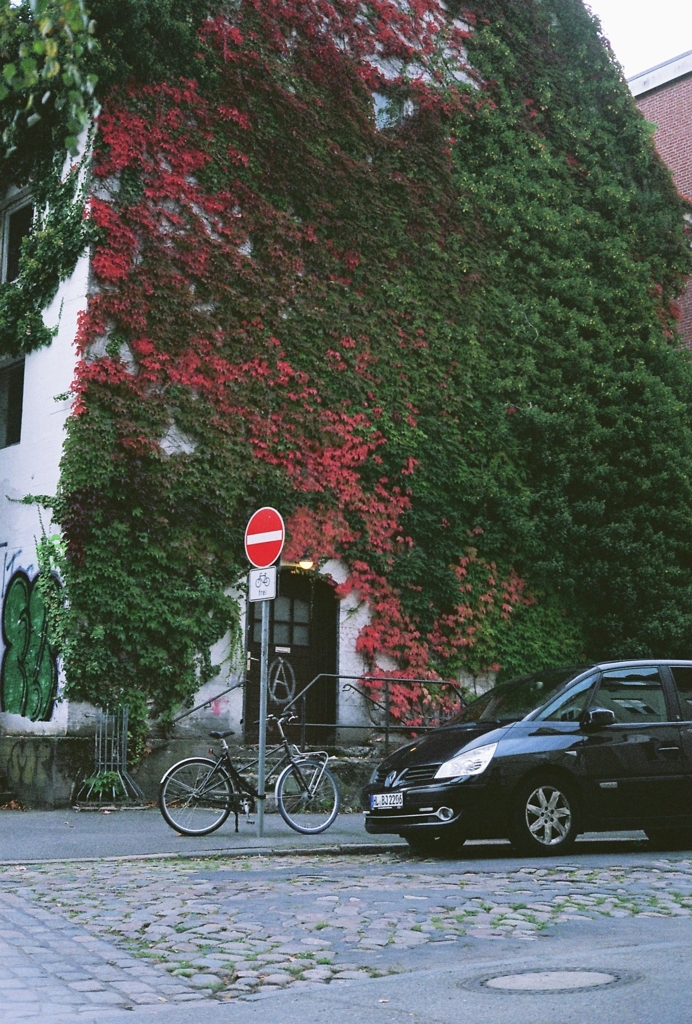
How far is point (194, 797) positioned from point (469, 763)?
114 inches

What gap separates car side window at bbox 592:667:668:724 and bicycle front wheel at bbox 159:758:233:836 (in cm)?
365

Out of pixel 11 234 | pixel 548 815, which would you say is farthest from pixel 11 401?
pixel 548 815

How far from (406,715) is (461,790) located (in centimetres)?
775

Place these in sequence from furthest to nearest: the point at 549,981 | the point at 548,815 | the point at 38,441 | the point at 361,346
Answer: the point at 361,346 → the point at 38,441 → the point at 548,815 → the point at 549,981

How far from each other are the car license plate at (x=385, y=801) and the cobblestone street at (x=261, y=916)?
506 mm

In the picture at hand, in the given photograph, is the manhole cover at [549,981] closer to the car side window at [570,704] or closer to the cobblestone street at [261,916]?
the cobblestone street at [261,916]

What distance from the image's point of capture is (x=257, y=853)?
10.4 meters

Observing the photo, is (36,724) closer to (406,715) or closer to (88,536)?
(88,536)

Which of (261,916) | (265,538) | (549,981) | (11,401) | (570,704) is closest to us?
(549,981)

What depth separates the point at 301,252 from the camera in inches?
720

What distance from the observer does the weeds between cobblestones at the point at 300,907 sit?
581 centimetres

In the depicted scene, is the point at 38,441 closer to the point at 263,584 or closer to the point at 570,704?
the point at 263,584

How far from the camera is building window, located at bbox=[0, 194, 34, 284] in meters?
18.5

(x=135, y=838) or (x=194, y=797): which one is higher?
(x=194, y=797)
